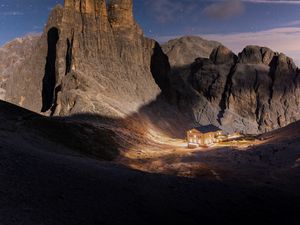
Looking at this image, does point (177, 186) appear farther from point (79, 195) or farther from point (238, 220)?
point (79, 195)

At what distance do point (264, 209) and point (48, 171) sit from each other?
1082 cm

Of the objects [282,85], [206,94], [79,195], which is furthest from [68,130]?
[282,85]

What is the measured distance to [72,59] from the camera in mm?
70875

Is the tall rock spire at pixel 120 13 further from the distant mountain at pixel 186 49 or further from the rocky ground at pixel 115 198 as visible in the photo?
the rocky ground at pixel 115 198

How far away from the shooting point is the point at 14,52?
442 feet

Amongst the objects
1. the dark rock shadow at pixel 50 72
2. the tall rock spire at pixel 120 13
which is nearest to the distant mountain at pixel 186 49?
the tall rock spire at pixel 120 13

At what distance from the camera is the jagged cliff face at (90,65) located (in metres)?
64.7

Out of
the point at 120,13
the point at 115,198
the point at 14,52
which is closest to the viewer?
the point at 115,198

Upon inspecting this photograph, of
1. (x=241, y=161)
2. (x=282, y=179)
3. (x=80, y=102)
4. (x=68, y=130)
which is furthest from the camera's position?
(x=80, y=102)

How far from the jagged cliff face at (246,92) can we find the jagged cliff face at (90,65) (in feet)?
73.3

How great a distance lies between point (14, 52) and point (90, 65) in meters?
77.4

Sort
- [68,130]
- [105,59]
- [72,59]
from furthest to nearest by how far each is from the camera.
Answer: [105,59], [72,59], [68,130]

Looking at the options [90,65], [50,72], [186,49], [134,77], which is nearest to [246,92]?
[186,49]

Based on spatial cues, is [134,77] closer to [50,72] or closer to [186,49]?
[50,72]
